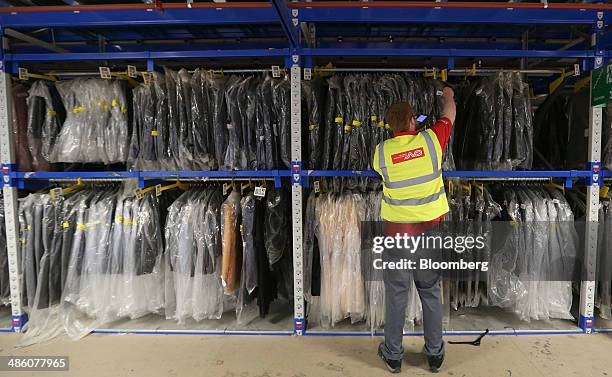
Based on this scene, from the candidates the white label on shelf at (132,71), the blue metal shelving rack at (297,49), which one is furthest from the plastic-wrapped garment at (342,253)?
the white label on shelf at (132,71)

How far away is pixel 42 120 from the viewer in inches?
118

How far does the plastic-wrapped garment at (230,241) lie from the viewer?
2871 mm

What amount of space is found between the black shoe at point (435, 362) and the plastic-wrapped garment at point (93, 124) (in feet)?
9.47

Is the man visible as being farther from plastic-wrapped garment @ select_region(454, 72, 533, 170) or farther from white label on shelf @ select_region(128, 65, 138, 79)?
white label on shelf @ select_region(128, 65, 138, 79)

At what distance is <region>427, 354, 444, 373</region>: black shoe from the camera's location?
8.18 feet

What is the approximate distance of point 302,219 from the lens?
9.78 feet

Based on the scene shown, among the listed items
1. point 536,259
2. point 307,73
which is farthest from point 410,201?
point 536,259

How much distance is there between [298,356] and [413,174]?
1.63 m

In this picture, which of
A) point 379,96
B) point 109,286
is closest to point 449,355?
point 379,96

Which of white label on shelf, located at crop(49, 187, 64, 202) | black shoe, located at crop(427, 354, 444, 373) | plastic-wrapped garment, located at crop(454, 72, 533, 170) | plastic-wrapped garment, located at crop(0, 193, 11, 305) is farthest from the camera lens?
plastic-wrapped garment, located at crop(0, 193, 11, 305)

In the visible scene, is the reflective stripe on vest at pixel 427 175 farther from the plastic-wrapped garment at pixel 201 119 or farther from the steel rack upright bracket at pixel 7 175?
the steel rack upright bracket at pixel 7 175

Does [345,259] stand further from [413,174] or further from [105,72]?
[105,72]

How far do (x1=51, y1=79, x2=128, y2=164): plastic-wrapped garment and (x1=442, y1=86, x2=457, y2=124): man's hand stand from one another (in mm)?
2586

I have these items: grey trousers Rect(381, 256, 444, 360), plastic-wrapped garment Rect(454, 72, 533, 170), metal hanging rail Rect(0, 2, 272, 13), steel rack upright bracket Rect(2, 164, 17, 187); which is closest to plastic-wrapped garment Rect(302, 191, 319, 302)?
grey trousers Rect(381, 256, 444, 360)
